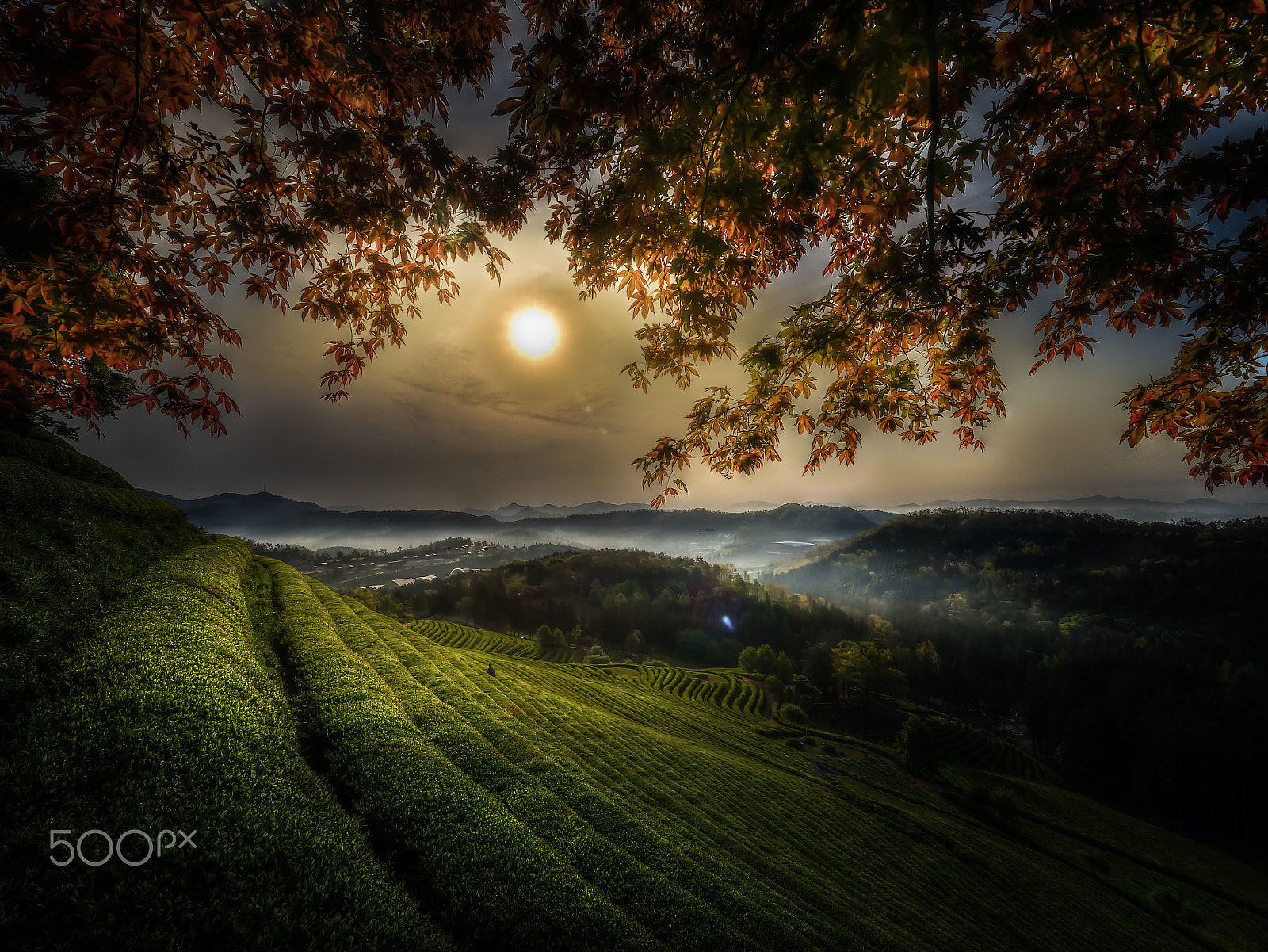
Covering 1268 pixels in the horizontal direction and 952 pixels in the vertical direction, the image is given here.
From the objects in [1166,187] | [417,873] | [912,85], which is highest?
[912,85]

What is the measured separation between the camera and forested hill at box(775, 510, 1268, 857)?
168ft

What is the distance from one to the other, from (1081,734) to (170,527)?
9654 cm

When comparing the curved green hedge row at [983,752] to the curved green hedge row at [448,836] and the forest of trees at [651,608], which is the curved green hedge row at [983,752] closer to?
the forest of trees at [651,608]

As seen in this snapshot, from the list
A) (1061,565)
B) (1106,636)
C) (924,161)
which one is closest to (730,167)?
(924,161)

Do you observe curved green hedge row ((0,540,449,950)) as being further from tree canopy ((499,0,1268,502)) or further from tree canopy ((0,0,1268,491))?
tree canopy ((499,0,1268,502))

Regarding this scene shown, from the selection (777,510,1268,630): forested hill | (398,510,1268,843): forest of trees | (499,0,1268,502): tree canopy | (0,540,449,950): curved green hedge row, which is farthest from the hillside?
(777,510,1268,630): forested hill

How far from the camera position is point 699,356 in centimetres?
550

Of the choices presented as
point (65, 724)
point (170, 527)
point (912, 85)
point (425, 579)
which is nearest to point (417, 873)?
point (65, 724)

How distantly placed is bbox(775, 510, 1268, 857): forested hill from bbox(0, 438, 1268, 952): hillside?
215 ft

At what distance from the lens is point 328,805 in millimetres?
5078

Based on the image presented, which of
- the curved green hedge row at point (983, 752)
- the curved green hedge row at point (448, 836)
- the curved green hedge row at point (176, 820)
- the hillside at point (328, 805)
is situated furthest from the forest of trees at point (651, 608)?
the curved green hedge row at point (176, 820)

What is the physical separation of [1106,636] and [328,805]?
435 feet

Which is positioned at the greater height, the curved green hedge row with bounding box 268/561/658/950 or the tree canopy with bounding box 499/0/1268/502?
the tree canopy with bounding box 499/0/1268/502

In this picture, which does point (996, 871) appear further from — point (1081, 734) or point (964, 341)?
point (1081, 734)
